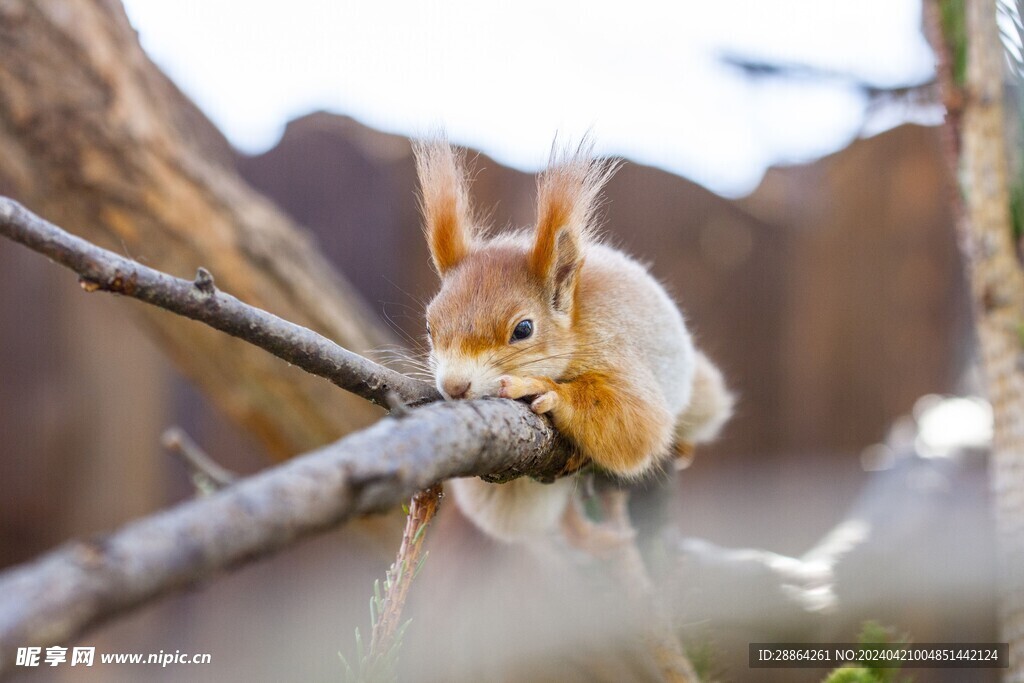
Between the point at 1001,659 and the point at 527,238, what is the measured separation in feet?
3.86

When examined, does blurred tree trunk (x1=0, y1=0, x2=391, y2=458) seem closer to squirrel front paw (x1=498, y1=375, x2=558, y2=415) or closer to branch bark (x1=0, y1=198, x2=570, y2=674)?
squirrel front paw (x1=498, y1=375, x2=558, y2=415)

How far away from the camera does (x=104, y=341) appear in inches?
163

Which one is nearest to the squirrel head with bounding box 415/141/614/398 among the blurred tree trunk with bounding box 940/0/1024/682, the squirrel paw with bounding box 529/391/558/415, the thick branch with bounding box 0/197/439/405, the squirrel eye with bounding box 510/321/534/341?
the squirrel eye with bounding box 510/321/534/341

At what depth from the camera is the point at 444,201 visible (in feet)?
5.14

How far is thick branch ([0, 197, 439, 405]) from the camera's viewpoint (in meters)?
0.67

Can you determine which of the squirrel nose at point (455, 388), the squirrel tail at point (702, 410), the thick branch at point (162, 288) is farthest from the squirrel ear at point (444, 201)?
the thick branch at point (162, 288)

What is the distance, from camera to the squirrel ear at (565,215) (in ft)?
4.46

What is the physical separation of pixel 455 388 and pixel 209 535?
2.82ft

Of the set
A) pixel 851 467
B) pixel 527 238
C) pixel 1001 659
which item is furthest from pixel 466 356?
pixel 851 467

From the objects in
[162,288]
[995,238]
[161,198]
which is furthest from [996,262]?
[161,198]

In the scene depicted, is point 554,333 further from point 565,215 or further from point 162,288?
point 162,288

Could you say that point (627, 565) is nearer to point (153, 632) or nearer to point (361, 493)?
point (361, 493)

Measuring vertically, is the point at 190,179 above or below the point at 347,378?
above

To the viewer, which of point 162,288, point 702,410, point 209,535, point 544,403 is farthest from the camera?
point 702,410
